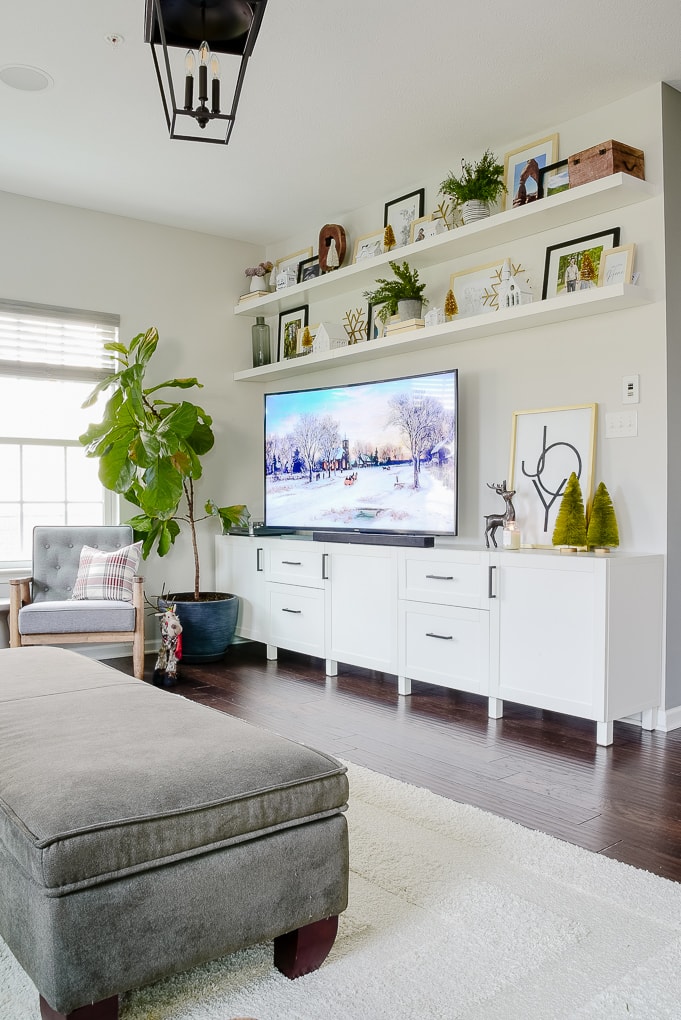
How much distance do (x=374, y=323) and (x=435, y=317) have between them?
701 mm

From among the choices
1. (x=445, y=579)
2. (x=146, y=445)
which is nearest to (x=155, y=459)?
(x=146, y=445)

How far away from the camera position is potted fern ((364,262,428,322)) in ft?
14.6

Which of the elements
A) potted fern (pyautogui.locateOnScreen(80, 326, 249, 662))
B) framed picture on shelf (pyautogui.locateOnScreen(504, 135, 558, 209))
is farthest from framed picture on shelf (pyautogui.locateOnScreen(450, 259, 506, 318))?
potted fern (pyautogui.locateOnScreen(80, 326, 249, 662))

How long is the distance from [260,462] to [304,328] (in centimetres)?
108

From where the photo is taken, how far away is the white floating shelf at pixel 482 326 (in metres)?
3.46

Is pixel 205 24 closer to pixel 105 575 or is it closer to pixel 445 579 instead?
pixel 445 579

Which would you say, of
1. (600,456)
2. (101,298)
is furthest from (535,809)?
(101,298)

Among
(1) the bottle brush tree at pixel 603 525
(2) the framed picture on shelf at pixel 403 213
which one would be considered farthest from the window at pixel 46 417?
(1) the bottle brush tree at pixel 603 525

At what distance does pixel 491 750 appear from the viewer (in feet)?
10.1

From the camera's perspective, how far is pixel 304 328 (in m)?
5.32

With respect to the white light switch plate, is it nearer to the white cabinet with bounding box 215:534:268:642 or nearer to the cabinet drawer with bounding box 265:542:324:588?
the cabinet drawer with bounding box 265:542:324:588

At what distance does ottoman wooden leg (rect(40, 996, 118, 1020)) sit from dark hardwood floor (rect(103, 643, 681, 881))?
1.35 m

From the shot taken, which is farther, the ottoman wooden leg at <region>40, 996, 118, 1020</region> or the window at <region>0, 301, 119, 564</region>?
the window at <region>0, 301, 119, 564</region>

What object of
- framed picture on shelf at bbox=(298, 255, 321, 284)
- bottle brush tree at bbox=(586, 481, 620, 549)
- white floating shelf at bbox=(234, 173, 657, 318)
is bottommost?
bottle brush tree at bbox=(586, 481, 620, 549)
